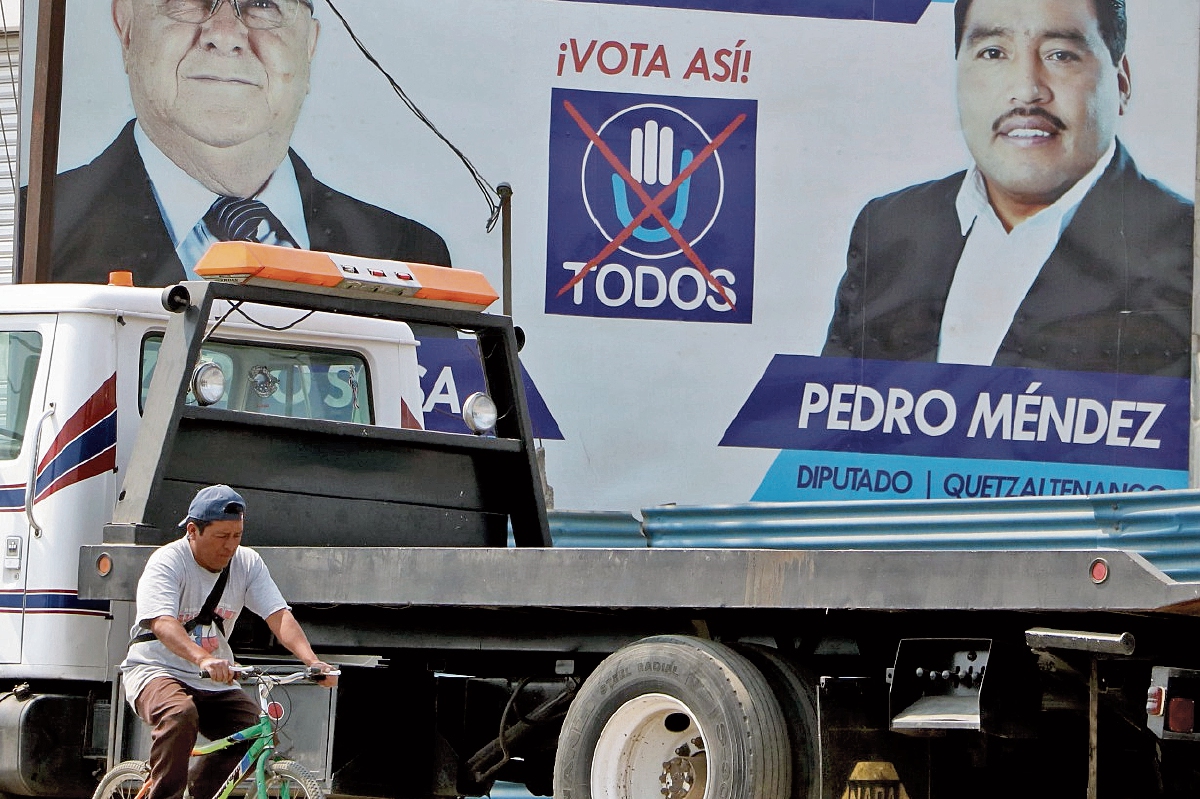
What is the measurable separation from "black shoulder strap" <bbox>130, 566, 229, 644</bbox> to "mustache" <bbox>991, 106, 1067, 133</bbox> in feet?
25.9

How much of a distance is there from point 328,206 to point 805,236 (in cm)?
315

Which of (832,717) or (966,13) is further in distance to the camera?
(966,13)

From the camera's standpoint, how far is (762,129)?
1272 centimetres

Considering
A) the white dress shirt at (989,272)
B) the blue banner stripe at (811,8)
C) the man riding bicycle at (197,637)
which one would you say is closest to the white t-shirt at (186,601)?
the man riding bicycle at (197,637)

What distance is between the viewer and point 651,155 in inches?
498

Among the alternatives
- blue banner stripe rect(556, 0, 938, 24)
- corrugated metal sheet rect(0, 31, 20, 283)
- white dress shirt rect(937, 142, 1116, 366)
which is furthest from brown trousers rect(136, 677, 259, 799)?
corrugated metal sheet rect(0, 31, 20, 283)

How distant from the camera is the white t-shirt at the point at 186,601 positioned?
6.23 metres

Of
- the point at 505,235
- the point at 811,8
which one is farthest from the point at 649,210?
the point at 811,8

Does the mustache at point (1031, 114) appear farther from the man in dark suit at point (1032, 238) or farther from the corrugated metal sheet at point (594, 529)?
the corrugated metal sheet at point (594, 529)

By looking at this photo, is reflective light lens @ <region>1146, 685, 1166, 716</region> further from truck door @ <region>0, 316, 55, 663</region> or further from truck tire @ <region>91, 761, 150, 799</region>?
truck door @ <region>0, 316, 55, 663</region>

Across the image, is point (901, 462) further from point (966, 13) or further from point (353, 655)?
point (353, 655)

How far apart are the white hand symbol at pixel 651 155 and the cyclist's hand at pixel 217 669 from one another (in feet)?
23.7

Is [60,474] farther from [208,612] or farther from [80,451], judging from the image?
[208,612]

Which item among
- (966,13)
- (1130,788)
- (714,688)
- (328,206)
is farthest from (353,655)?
(966,13)
